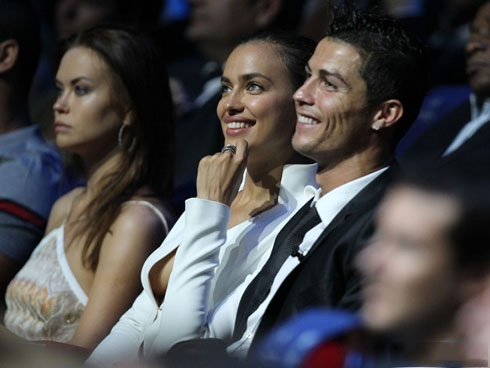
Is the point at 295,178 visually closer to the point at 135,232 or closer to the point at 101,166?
the point at 135,232

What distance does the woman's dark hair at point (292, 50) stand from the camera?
139 inches

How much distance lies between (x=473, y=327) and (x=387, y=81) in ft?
4.91

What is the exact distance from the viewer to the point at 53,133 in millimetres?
5191

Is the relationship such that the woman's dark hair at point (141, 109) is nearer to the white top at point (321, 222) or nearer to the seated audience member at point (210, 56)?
the seated audience member at point (210, 56)

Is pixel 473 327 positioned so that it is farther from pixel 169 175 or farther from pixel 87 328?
pixel 169 175

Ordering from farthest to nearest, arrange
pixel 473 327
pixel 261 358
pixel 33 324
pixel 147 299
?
pixel 33 324 < pixel 147 299 < pixel 473 327 < pixel 261 358

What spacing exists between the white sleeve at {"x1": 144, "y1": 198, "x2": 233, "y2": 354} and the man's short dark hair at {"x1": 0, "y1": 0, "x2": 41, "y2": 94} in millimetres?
1786

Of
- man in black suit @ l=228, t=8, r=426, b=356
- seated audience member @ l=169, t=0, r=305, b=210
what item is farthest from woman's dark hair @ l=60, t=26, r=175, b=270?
man in black suit @ l=228, t=8, r=426, b=356

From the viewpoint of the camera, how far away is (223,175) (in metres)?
3.28

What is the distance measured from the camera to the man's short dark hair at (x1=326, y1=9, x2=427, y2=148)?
10.3 ft

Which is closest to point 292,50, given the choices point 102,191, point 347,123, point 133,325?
point 347,123

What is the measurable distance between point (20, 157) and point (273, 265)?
1763 mm

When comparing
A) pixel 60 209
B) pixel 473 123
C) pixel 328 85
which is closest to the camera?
pixel 328 85

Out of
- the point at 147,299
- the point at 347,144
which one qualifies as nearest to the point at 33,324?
the point at 147,299
